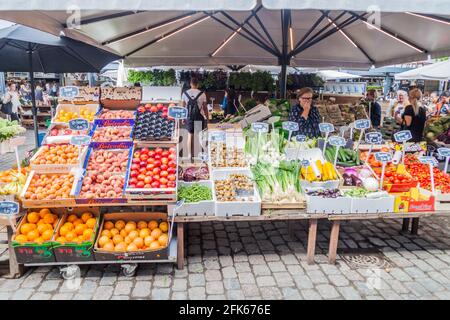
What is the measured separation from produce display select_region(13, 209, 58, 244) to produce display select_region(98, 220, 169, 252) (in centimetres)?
52

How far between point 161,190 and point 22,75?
26.3m

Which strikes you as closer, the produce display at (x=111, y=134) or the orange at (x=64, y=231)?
the orange at (x=64, y=231)

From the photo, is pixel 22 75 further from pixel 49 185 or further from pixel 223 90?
pixel 49 185

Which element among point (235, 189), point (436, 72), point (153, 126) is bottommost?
point (235, 189)

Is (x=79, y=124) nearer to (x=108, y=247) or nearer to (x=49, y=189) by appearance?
(x=49, y=189)

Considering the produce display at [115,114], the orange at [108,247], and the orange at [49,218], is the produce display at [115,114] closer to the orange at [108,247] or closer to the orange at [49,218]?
the orange at [49,218]

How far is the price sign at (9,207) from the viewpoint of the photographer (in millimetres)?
3453

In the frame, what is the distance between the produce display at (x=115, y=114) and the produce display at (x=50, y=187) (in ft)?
3.61

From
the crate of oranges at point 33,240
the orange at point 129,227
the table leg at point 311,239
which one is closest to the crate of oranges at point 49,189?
the crate of oranges at point 33,240

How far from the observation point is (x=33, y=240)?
3547 millimetres

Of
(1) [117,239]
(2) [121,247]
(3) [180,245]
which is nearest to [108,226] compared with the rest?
(1) [117,239]

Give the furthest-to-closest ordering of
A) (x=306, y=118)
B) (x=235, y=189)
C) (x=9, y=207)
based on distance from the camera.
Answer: (x=306, y=118)
(x=235, y=189)
(x=9, y=207)

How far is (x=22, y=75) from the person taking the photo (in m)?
25.2

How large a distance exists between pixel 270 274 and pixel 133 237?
59.1 inches
